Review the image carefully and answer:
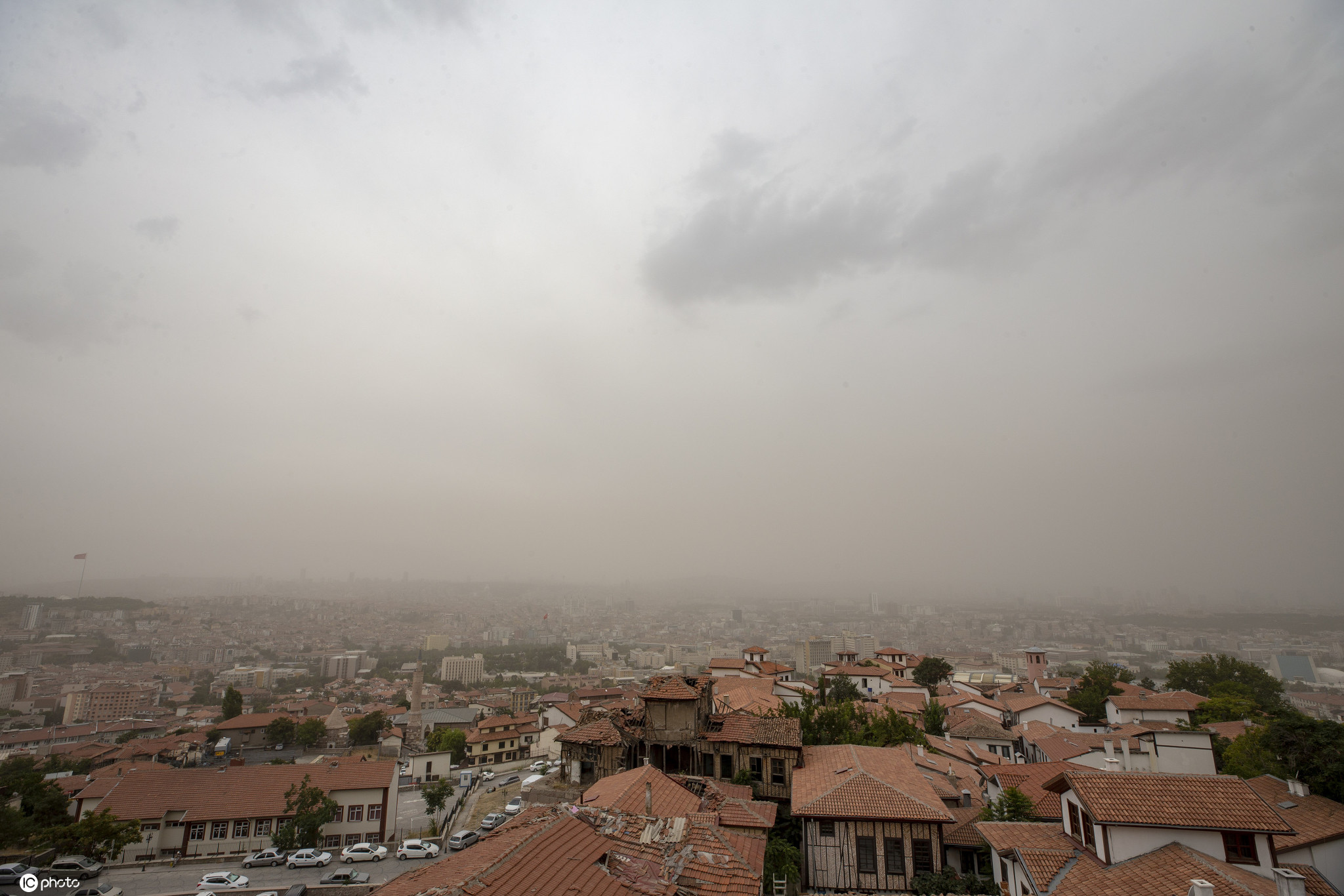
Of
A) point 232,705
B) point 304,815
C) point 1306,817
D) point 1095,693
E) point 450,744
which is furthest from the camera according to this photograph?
point 232,705

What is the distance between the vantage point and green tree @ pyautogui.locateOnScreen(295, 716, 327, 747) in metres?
55.3

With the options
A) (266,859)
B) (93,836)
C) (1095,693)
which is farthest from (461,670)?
(1095,693)

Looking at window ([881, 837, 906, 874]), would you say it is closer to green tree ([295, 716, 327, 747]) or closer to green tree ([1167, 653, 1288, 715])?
green tree ([1167, 653, 1288, 715])

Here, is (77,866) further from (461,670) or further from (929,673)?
(461,670)

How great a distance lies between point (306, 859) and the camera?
22219 mm

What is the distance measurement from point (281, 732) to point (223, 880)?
4528 cm

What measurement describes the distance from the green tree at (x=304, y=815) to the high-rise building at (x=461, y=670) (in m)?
108

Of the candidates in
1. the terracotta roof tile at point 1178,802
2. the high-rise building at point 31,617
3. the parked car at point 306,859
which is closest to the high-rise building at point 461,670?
the high-rise building at point 31,617

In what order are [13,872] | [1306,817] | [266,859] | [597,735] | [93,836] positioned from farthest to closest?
1. [266,859]
2. [93,836]
3. [597,735]
4. [13,872]
5. [1306,817]

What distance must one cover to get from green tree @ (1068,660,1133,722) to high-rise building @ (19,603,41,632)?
215 metres

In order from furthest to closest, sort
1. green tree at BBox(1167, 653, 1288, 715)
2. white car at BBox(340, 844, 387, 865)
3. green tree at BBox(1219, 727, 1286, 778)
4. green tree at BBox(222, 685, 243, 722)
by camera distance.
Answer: green tree at BBox(222, 685, 243, 722) → green tree at BBox(1167, 653, 1288, 715) → white car at BBox(340, 844, 387, 865) → green tree at BBox(1219, 727, 1286, 778)

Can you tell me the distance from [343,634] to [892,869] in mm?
222015

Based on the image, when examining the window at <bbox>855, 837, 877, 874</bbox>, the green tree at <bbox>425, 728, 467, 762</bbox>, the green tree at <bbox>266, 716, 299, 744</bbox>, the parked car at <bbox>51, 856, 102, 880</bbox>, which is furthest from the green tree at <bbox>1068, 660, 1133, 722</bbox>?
the green tree at <bbox>266, 716, 299, 744</bbox>

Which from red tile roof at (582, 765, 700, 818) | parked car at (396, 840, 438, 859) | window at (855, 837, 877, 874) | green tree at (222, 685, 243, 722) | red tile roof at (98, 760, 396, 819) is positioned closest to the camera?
red tile roof at (582, 765, 700, 818)
